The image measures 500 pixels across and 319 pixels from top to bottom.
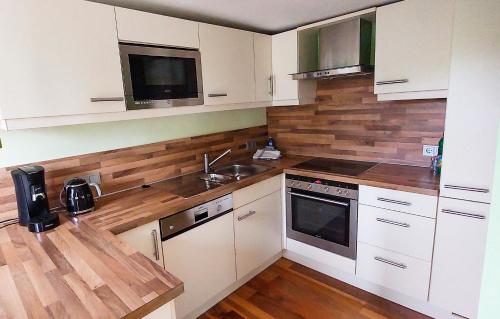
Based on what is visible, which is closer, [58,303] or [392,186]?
[58,303]

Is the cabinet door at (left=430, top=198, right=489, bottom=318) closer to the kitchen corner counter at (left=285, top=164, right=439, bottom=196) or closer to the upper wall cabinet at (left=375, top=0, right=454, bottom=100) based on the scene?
the kitchen corner counter at (left=285, top=164, right=439, bottom=196)

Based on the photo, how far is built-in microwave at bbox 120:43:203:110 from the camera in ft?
5.66

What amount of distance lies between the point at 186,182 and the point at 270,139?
3.89 ft

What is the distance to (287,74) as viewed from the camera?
8.56 ft

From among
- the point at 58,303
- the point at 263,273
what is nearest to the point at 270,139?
the point at 263,273

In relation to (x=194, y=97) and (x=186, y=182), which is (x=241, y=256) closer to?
(x=186, y=182)

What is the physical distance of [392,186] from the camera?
195 cm

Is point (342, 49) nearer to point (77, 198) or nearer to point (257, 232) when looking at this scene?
point (257, 232)

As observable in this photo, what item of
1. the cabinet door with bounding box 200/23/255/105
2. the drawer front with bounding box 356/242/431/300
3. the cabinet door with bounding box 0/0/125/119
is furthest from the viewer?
the cabinet door with bounding box 200/23/255/105

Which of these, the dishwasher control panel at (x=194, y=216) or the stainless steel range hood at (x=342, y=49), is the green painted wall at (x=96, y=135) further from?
the stainless steel range hood at (x=342, y=49)

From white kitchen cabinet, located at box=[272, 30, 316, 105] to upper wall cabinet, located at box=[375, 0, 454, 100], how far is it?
2.27 ft

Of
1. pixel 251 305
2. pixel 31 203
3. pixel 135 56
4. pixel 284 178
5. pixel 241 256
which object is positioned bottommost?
pixel 251 305

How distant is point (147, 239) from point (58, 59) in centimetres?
104

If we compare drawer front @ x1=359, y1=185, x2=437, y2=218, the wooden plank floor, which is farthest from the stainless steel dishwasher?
drawer front @ x1=359, y1=185, x2=437, y2=218
